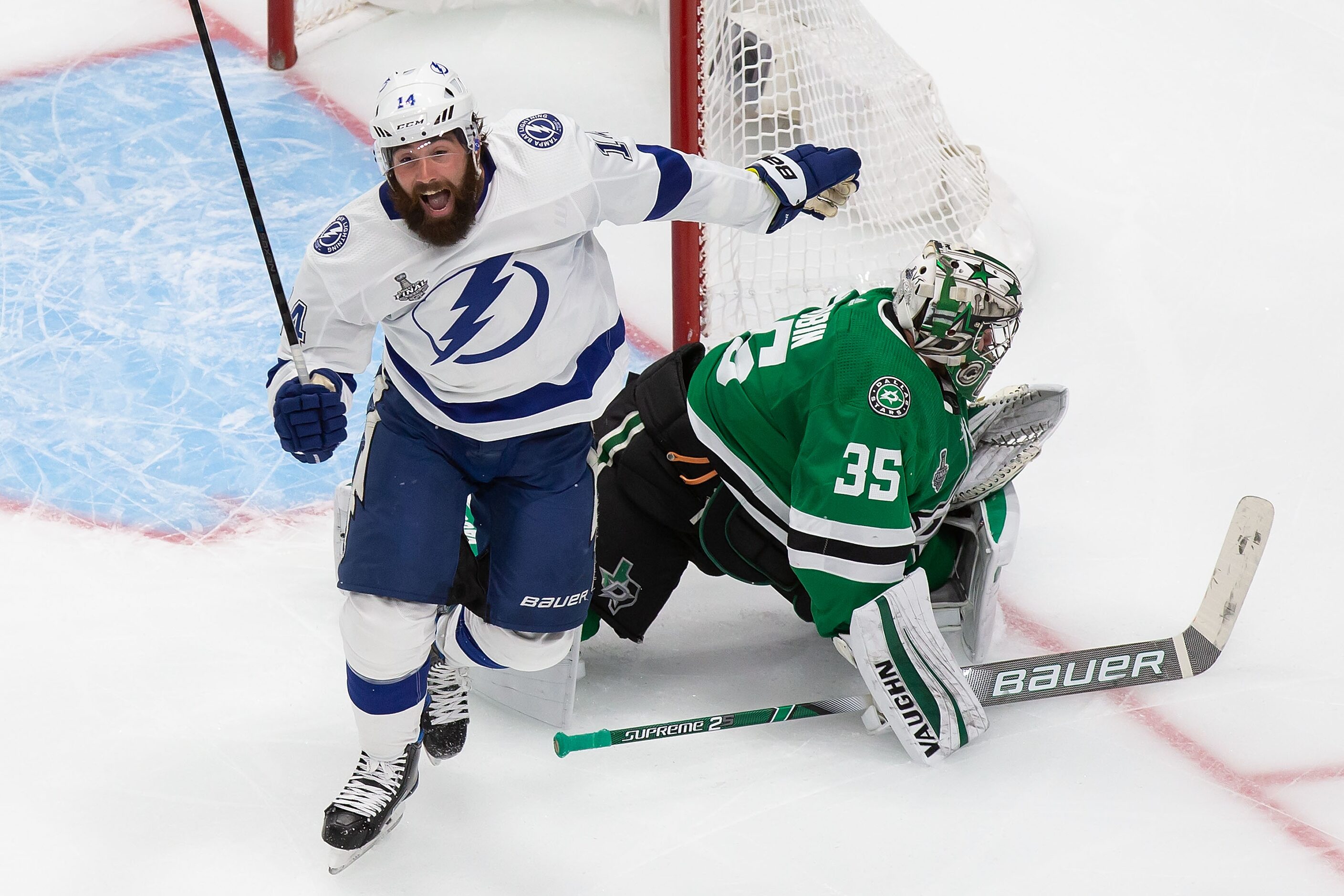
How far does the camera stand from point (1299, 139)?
4949 mm

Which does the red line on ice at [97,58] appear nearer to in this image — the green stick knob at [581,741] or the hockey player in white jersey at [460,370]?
the hockey player in white jersey at [460,370]

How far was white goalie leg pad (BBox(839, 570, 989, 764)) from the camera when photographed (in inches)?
110

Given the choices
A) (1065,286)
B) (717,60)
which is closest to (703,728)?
(717,60)

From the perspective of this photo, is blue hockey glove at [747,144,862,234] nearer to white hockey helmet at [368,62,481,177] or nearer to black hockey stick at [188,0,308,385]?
white hockey helmet at [368,62,481,177]

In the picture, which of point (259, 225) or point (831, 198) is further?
point (831, 198)

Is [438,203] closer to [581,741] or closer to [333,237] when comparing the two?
[333,237]

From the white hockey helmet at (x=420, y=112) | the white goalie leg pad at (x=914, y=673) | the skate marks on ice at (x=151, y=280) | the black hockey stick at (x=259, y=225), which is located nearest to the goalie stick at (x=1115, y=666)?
the white goalie leg pad at (x=914, y=673)

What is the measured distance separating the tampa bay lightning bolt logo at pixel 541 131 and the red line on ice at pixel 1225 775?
1530 millimetres

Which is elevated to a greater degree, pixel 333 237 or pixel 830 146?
pixel 333 237

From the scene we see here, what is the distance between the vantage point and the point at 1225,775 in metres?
2.89

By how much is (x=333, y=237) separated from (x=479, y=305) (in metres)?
0.25

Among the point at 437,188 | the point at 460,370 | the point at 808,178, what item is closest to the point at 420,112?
the point at 437,188

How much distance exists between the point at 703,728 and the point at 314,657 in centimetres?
85

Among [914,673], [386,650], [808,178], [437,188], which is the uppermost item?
[437,188]
